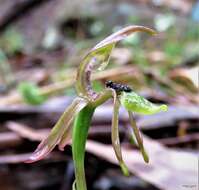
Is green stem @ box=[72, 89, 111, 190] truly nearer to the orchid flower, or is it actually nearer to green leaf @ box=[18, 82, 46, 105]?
the orchid flower

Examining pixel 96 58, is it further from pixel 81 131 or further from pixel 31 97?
pixel 31 97

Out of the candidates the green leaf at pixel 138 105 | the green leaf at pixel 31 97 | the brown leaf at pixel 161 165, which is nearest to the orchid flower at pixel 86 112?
the green leaf at pixel 138 105

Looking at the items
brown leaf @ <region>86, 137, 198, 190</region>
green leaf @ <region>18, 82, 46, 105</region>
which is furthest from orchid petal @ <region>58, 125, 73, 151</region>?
green leaf @ <region>18, 82, 46, 105</region>

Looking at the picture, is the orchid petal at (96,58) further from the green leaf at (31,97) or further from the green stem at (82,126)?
the green leaf at (31,97)

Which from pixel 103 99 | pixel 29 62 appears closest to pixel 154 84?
pixel 103 99

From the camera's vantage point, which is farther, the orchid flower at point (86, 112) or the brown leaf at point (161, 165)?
the brown leaf at point (161, 165)

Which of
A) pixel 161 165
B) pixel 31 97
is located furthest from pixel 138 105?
pixel 31 97

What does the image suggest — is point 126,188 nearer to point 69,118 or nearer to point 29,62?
point 69,118
